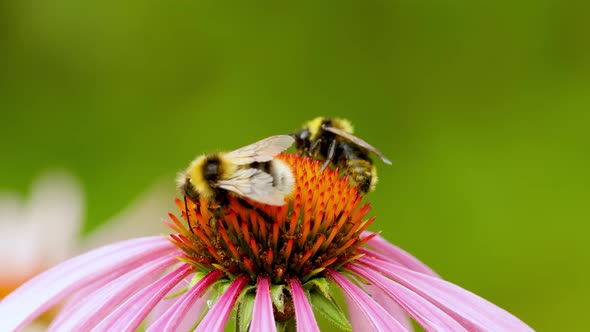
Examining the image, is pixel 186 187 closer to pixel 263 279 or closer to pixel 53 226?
pixel 263 279

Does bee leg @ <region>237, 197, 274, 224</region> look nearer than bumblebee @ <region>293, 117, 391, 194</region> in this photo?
Yes

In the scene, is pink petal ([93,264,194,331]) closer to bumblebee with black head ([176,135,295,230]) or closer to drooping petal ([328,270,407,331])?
bumblebee with black head ([176,135,295,230])

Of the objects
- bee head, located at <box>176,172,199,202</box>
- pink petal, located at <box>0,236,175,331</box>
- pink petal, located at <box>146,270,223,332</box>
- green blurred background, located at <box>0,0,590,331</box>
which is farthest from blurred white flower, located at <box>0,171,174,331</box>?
pink petal, located at <box>146,270,223,332</box>

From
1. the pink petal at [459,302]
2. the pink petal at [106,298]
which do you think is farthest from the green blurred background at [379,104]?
the pink petal at [459,302]

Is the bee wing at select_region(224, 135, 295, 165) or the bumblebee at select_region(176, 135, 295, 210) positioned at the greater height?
the bee wing at select_region(224, 135, 295, 165)

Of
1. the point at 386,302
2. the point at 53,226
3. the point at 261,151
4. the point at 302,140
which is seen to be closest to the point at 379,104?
the point at 53,226

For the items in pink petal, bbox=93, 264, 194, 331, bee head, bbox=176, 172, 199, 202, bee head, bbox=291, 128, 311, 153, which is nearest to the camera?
pink petal, bbox=93, 264, 194, 331

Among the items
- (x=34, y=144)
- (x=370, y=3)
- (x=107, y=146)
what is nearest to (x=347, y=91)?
(x=370, y=3)
